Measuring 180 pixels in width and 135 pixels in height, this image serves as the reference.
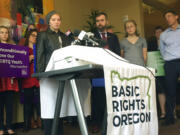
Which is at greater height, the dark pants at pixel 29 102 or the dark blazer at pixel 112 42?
the dark blazer at pixel 112 42

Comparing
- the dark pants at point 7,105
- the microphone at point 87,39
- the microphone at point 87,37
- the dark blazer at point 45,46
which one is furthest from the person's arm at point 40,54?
the dark pants at point 7,105

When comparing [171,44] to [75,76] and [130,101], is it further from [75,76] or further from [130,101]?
[75,76]

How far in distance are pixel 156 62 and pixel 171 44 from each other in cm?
36

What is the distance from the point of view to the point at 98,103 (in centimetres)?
306

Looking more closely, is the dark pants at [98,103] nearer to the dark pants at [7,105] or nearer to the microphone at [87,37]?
the dark pants at [7,105]

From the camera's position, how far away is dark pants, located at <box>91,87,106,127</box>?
2.98 meters

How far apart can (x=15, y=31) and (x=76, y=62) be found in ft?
8.40

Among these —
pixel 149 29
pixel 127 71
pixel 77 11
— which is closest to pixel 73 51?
pixel 127 71

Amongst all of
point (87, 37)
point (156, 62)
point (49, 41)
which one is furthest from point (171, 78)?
point (87, 37)

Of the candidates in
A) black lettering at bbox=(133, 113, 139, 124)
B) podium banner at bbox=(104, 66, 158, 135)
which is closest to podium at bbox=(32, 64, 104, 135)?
podium banner at bbox=(104, 66, 158, 135)

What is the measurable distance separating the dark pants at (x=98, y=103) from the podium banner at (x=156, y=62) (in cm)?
97

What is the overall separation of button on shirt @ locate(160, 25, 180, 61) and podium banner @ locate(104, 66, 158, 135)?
1628 mm

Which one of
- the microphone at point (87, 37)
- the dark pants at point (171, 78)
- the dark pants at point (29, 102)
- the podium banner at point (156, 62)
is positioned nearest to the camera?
the microphone at point (87, 37)

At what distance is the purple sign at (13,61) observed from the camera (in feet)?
9.70
